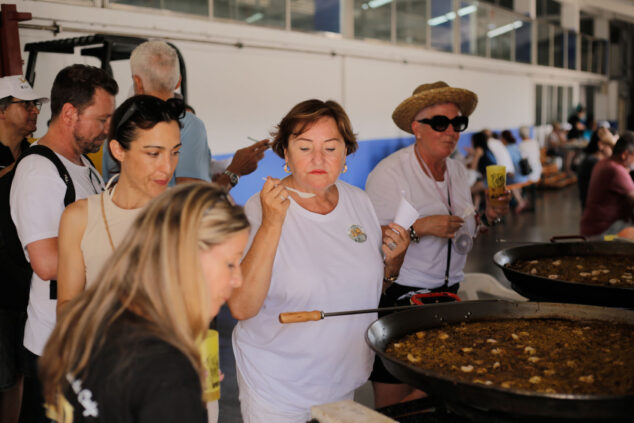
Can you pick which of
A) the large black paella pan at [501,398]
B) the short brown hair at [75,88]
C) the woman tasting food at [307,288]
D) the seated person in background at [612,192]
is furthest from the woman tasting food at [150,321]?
the seated person in background at [612,192]

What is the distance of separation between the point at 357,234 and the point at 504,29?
16232 mm

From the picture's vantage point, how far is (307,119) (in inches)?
87.5

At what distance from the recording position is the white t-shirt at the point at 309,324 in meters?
2.12

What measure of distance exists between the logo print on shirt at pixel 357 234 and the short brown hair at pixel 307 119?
32cm

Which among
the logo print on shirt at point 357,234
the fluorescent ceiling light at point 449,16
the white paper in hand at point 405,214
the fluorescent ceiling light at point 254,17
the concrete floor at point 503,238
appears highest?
the fluorescent ceiling light at point 449,16

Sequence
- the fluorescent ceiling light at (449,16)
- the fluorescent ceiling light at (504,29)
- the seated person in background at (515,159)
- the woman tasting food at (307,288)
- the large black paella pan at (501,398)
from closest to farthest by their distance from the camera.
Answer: the large black paella pan at (501,398), the woman tasting food at (307,288), the seated person in background at (515,159), the fluorescent ceiling light at (449,16), the fluorescent ceiling light at (504,29)

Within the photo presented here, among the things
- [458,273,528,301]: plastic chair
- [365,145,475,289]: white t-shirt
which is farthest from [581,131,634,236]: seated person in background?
[365,145,475,289]: white t-shirt

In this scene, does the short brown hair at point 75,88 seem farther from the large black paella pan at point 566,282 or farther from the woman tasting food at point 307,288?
the large black paella pan at point 566,282

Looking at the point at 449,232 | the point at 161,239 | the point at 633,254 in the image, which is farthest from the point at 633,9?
the point at 161,239

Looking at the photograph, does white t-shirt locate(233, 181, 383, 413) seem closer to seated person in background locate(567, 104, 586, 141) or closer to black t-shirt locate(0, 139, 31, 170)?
black t-shirt locate(0, 139, 31, 170)

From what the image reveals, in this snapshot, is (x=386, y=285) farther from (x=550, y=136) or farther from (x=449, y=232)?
(x=550, y=136)

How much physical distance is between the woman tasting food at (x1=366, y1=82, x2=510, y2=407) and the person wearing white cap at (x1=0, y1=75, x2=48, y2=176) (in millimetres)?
2012

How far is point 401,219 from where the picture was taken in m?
2.40

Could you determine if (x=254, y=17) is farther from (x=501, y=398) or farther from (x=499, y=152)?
(x=501, y=398)
